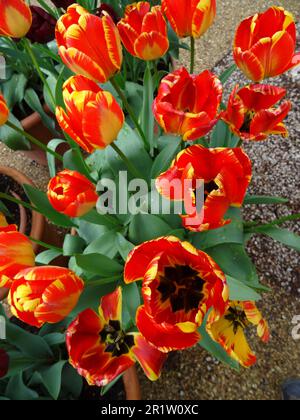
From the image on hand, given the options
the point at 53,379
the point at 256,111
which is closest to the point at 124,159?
the point at 256,111

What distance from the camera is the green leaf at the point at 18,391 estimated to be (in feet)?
2.70

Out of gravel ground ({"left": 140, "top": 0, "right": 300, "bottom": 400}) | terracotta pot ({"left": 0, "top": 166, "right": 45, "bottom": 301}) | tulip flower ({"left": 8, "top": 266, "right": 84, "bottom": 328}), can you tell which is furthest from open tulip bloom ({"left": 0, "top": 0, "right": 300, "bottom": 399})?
gravel ground ({"left": 140, "top": 0, "right": 300, "bottom": 400})

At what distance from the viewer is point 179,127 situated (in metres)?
0.60

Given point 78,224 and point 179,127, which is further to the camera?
point 78,224

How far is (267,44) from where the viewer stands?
605mm

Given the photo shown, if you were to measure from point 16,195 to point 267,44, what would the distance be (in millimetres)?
750

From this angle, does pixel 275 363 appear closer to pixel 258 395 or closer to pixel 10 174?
pixel 258 395

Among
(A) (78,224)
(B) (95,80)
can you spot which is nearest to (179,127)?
(B) (95,80)

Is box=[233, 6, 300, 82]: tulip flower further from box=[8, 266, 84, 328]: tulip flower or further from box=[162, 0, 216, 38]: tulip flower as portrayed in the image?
box=[8, 266, 84, 328]: tulip flower

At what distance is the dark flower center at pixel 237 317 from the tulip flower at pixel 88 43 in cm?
40

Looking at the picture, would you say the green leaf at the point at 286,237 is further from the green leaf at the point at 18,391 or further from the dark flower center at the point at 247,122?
the green leaf at the point at 18,391

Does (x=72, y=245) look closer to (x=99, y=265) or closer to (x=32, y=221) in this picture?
(x=99, y=265)

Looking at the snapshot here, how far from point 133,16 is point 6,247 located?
1.29ft

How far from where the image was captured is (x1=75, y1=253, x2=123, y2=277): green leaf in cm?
67
